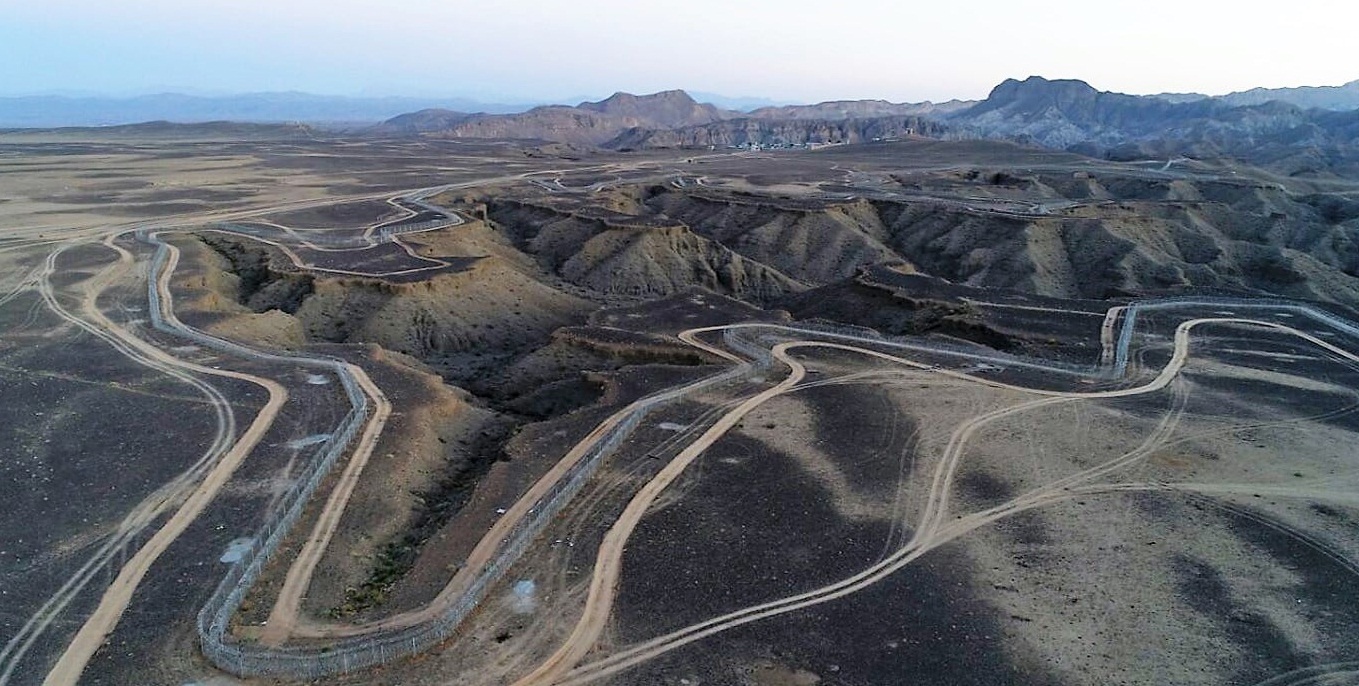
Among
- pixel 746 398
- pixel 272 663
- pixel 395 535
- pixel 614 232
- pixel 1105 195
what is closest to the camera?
pixel 272 663

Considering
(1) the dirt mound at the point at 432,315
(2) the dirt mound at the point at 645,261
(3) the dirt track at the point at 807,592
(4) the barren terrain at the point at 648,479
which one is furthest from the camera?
(2) the dirt mound at the point at 645,261

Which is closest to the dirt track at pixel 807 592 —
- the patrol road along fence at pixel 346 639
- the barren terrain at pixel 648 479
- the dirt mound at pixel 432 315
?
the barren terrain at pixel 648 479

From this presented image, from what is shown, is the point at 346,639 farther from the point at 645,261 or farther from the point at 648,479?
the point at 645,261

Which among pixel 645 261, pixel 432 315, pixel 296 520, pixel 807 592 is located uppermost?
pixel 645 261

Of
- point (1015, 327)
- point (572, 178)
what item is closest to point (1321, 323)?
point (1015, 327)

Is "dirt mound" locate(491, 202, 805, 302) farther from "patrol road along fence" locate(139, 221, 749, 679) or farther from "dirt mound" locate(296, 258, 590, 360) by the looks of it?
"patrol road along fence" locate(139, 221, 749, 679)

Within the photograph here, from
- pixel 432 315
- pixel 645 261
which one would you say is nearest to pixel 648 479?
pixel 432 315

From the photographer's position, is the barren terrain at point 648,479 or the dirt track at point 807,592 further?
the barren terrain at point 648,479

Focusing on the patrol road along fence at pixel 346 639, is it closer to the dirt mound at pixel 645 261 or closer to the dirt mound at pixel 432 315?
the dirt mound at pixel 432 315

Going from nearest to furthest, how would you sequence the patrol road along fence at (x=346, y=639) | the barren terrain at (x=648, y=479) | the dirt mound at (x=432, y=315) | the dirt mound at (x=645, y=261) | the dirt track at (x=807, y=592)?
the patrol road along fence at (x=346, y=639) < the dirt track at (x=807, y=592) < the barren terrain at (x=648, y=479) < the dirt mound at (x=432, y=315) < the dirt mound at (x=645, y=261)

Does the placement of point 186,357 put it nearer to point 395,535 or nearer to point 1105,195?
point 395,535

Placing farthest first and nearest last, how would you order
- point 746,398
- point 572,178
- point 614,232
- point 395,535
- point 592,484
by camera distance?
point 572,178 → point 614,232 → point 746,398 → point 592,484 → point 395,535
